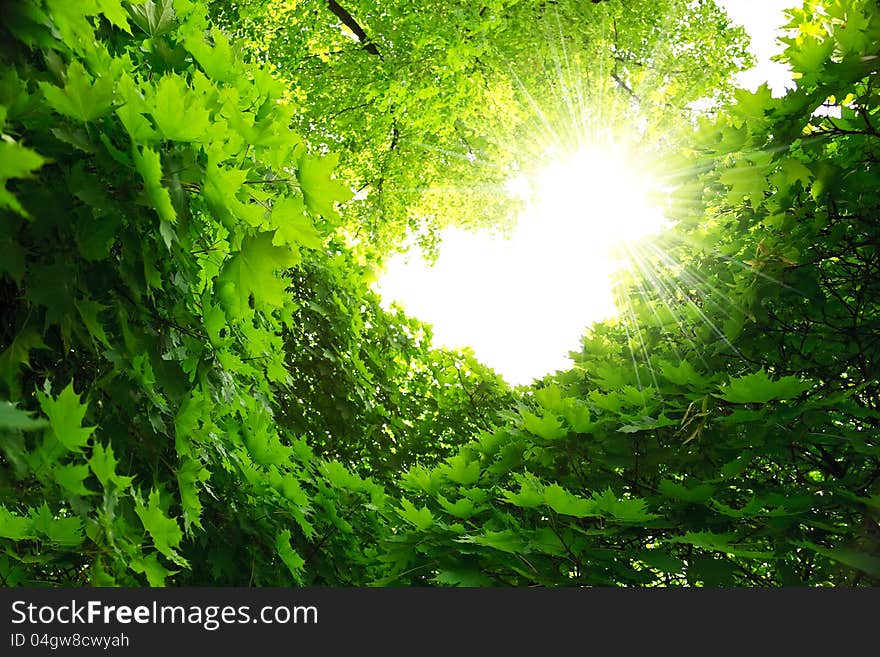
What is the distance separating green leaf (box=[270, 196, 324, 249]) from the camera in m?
1.56

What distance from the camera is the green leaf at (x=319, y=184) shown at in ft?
5.48

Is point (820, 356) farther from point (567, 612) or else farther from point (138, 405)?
point (138, 405)

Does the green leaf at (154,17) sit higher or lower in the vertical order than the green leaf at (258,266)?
higher

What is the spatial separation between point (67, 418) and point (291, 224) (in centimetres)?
64

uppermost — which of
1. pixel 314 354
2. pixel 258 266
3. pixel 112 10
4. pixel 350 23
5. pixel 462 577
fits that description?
pixel 350 23

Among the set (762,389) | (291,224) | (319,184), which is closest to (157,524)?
(291,224)

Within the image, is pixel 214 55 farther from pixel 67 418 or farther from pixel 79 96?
pixel 67 418

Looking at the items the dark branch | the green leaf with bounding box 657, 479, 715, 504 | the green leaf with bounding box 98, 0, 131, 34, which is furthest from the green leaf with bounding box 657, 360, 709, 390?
the dark branch

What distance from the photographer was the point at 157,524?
5.04 ft

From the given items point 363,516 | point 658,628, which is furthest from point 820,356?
point 363,516

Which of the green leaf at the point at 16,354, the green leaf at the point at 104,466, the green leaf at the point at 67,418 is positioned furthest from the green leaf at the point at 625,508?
the green leaf at the point at 16,354

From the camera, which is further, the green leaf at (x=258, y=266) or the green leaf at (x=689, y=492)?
the green leaf at (x=689, y=492)

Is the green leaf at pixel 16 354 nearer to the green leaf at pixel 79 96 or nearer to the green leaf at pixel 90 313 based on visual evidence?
the green leaf at pixel 90 313

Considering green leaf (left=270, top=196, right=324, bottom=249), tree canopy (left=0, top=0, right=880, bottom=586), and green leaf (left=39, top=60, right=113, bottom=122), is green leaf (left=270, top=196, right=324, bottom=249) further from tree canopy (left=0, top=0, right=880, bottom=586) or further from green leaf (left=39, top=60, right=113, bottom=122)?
green leaf (left=39, top=60, right=113, bottom=122)
